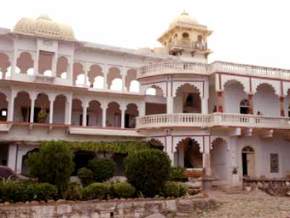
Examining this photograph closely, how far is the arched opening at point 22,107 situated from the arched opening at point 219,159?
580 inches

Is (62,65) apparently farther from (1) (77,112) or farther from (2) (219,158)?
(2) (219,158)

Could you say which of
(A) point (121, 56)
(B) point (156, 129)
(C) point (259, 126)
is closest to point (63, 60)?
(A) point (121, 56)

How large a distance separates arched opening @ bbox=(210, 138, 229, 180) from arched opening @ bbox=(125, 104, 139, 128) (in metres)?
7.43

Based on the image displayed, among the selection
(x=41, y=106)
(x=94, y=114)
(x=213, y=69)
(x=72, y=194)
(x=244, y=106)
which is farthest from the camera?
(x=94, y=114)

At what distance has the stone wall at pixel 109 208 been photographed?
1361 centimetres

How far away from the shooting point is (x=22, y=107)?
29000 mm

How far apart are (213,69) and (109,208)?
1587 centimetres

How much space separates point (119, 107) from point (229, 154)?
968 cm

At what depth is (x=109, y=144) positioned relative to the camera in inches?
1054

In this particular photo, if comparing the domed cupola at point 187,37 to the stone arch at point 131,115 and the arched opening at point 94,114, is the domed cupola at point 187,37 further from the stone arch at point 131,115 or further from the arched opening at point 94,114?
the arched opening at point 94,114

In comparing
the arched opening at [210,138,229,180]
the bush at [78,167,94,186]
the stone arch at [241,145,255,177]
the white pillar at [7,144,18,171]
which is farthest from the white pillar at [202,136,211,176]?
the white pillar at [7,144,18,171]

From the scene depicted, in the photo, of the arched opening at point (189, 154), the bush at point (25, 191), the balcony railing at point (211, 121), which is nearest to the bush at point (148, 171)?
the bush at point (25, 191)

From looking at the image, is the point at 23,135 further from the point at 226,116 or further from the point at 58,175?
the point at 226,116

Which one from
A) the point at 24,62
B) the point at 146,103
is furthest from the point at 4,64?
the point at 146,103
